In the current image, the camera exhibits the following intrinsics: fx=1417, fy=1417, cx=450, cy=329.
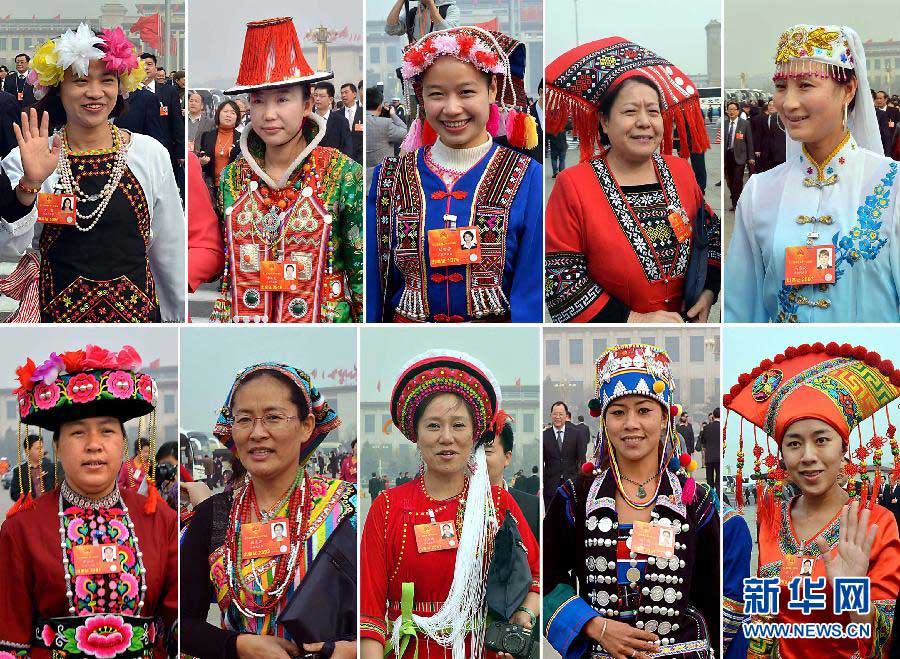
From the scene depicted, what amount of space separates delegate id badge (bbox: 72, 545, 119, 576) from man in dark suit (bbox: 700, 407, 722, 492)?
2.14m

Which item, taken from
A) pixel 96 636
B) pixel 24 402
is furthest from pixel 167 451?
pixel 96 636

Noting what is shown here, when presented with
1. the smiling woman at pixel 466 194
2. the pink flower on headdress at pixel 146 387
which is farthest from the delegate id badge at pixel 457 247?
the pink flower on headdress at pixel 146 387

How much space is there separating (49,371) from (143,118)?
0.98 metres

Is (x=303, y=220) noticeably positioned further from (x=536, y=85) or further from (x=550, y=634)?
(x=550, y=634)

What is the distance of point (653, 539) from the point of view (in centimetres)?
496

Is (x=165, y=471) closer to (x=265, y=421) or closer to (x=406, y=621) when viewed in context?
(x=265, y=421)

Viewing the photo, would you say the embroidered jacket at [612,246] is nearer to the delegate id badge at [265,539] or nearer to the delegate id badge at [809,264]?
the delegate id badge at [809,264]

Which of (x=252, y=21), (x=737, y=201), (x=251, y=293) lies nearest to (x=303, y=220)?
(x=251, y=293)

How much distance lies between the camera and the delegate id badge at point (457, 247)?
4.95 m

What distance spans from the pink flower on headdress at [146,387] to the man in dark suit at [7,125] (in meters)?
0.96

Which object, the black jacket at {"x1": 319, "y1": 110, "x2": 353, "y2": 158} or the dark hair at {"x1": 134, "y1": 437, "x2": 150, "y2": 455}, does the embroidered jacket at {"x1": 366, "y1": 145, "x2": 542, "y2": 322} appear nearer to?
the black jacket at {"x1": 319, "y1": 110, "x2": 353, "y2": 158}

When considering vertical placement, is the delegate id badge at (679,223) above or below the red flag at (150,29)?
below

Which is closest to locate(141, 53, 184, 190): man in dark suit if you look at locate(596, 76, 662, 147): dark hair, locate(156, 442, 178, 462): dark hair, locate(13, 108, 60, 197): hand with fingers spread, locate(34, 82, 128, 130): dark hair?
locate(34, 82, 128, 130): dark hair

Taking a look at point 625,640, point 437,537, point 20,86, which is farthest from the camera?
point 20,86
